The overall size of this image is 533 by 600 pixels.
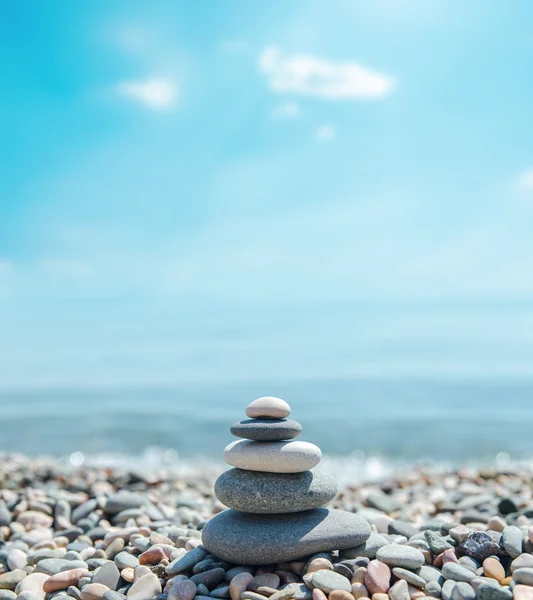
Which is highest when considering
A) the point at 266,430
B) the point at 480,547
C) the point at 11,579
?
the point at 266,430

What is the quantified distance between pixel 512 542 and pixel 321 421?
1753 cm

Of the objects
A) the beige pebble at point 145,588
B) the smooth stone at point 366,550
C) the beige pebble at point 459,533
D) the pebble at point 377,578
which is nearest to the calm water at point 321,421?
the beige pebble at point 459,533

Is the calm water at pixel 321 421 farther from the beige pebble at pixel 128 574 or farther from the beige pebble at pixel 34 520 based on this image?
the beige pebble at pixel 128 574

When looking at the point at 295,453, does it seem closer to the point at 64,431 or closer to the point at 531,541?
the point at 531,541

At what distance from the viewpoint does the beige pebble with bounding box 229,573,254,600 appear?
3740 millimetres

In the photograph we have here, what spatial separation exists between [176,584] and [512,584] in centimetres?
212

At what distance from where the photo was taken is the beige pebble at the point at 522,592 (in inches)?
135

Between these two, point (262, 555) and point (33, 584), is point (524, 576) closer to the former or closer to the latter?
point (262, 555)

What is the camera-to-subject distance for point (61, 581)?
4.21 meters

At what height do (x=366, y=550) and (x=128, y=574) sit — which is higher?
(x=366, y=550)

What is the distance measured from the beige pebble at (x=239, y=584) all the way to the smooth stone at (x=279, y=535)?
0.21m

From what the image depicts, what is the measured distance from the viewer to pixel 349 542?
426 centimetres

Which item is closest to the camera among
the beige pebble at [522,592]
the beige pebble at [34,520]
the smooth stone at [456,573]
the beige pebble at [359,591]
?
the beige pebble at [522,592]

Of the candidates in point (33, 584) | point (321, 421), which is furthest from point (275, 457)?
point (321, 421)
